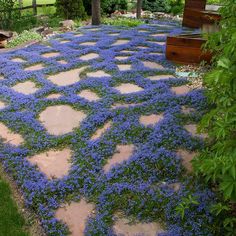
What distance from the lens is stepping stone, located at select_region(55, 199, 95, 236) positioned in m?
3.32

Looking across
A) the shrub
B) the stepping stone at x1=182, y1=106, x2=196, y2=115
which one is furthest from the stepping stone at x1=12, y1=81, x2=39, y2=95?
the shrub

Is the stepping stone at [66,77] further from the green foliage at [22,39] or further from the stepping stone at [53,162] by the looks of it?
the green foliage at [22,39]

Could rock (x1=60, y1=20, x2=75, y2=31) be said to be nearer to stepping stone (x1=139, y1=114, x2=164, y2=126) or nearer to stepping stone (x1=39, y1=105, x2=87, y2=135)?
stepping stone (x1=39, y1=105, x2=87, y2=135)

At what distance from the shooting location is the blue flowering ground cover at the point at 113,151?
3389 millimetres

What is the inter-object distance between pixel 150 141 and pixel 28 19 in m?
11.6

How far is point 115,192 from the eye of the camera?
11.9ft

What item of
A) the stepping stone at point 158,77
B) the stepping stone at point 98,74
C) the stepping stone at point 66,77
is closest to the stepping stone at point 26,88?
the stepping stone at point 66,77

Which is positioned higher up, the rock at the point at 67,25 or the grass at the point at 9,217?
the rock at the point at 67,25

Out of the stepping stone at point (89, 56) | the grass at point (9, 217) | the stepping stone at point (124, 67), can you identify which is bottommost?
the grass at point (9, 217)

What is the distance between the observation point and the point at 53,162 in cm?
412

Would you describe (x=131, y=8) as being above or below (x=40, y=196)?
above

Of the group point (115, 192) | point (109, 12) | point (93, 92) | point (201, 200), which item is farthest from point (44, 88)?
point (109, 12)

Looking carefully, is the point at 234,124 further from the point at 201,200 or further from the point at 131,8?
the point at 131,8

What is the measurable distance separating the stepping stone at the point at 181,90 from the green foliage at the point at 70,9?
410 inches
